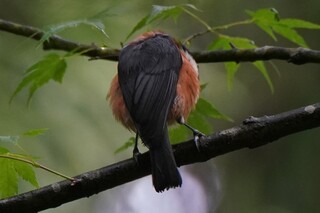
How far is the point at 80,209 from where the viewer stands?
15.8ft

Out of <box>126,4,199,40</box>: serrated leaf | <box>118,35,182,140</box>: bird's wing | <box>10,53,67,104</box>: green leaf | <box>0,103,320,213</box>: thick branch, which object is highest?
<box>10,53,67,104</box>: green leaf

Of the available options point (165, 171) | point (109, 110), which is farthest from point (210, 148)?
point (109, 110)

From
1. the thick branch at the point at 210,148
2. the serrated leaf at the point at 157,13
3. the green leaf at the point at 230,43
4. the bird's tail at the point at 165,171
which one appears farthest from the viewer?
the green leaf at the point at 230,43

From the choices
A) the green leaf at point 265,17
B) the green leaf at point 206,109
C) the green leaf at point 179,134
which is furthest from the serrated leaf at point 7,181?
the green leaf at point 265,17

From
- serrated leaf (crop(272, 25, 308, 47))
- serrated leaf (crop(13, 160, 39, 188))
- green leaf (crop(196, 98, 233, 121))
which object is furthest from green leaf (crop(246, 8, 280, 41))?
serrated leaf (crop(13, 160, 39, 188))

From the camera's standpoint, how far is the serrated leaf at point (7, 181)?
2.41 metres

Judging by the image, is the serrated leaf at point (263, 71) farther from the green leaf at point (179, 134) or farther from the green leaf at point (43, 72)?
the green leaf at point (43, 72)

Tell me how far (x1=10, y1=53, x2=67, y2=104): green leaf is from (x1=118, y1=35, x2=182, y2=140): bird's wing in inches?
10.8

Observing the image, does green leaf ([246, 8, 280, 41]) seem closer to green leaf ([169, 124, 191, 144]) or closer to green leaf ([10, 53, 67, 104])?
green leaf ([169, 124, 191, 144])

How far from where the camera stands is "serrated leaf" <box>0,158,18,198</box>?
241cm

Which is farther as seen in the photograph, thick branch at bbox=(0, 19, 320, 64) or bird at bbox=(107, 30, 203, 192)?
thick branch at bbox=(0, 19, 320, 64)

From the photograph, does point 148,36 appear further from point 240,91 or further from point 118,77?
point 240,91

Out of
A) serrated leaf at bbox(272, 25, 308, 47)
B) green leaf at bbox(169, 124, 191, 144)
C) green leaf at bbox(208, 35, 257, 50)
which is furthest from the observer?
green leaf at bbox(208, 35, 257, 50)

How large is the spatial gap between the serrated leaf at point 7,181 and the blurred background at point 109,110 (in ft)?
2.54
